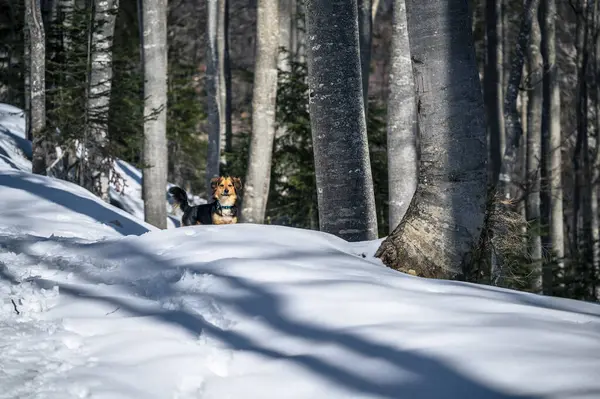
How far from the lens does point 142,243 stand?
625 cm

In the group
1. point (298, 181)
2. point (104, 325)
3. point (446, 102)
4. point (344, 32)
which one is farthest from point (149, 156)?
point (104, 325)

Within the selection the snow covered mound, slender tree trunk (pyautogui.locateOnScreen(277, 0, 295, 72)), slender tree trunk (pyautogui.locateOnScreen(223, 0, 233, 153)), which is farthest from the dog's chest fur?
slender tree trunk (pyautogui.locateOnScreen(223, 0, 233, 153))

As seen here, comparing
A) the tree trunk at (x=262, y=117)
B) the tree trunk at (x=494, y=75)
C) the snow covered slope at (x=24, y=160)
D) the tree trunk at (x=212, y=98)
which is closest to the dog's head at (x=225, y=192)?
the tree trunk at (x=262, y=117)

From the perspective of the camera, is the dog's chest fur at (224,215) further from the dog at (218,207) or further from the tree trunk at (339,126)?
the tree trunk at (339,126)

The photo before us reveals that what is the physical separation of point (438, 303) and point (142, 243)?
2.73 m

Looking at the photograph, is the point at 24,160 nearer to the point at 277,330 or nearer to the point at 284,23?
the point at 284,23

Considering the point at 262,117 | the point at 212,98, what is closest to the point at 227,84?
the point at 212,98

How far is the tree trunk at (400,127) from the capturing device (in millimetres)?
11258

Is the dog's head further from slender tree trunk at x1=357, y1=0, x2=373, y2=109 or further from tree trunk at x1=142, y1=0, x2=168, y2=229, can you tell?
slender tree trunk at x1=357, y1=0, x2=373, y2=109

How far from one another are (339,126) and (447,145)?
5.46ft

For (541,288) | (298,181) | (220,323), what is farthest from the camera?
(298,181)

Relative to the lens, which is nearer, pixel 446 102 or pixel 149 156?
pixel 446 102

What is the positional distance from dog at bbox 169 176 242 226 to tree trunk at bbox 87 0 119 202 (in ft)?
11.2

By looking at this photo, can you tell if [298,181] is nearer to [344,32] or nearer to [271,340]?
[344,32]
